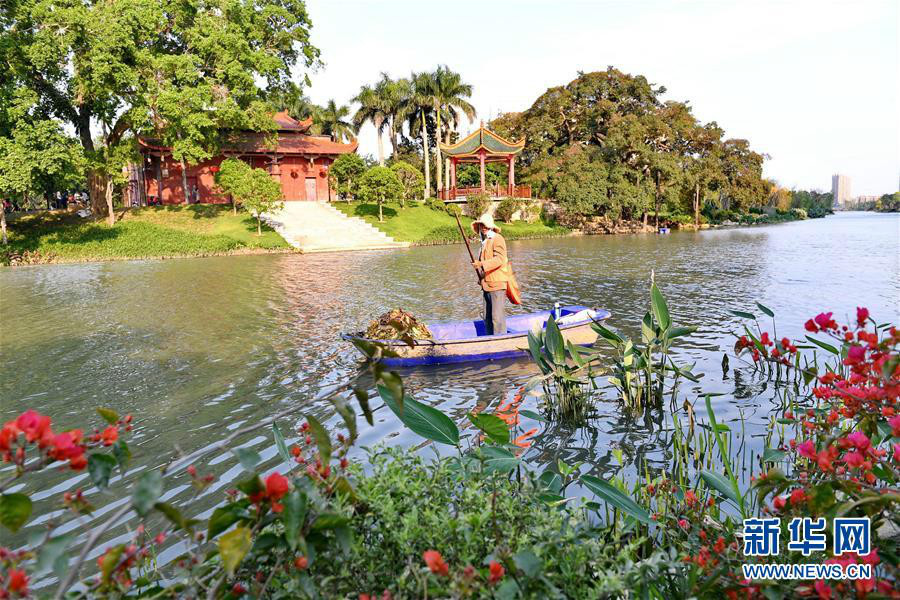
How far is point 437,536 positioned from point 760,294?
49.4ft

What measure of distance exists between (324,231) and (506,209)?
1458 centimetres

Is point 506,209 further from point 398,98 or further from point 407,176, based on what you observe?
point 398,98

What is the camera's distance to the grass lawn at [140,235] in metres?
28.2

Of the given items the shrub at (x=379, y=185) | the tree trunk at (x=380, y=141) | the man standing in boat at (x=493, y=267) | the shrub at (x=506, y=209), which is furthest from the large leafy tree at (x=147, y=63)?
the man standing in boat at (x=493, y=267)

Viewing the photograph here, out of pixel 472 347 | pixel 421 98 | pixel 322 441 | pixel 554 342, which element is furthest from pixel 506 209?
pixel 322 441

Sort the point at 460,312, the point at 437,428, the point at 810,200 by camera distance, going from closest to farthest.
→ the point at 437,428
the point at 460,312
the point at 810,200

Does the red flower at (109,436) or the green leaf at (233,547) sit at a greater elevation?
the red flower at (109,436)

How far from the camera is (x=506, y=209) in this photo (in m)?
43.0

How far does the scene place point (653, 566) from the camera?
7.32 feet

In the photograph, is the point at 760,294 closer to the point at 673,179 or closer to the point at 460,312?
the point at 460,312

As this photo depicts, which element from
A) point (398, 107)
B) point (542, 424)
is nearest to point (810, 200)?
point (398, 107)

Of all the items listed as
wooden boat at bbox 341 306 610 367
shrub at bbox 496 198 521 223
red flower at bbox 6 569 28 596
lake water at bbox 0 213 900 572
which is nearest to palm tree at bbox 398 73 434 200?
shrub at bbox 496 198 521 223

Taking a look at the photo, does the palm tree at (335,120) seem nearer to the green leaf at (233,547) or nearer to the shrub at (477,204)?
the shrub at (477,204)

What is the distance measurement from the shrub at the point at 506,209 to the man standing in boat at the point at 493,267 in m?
34.7
